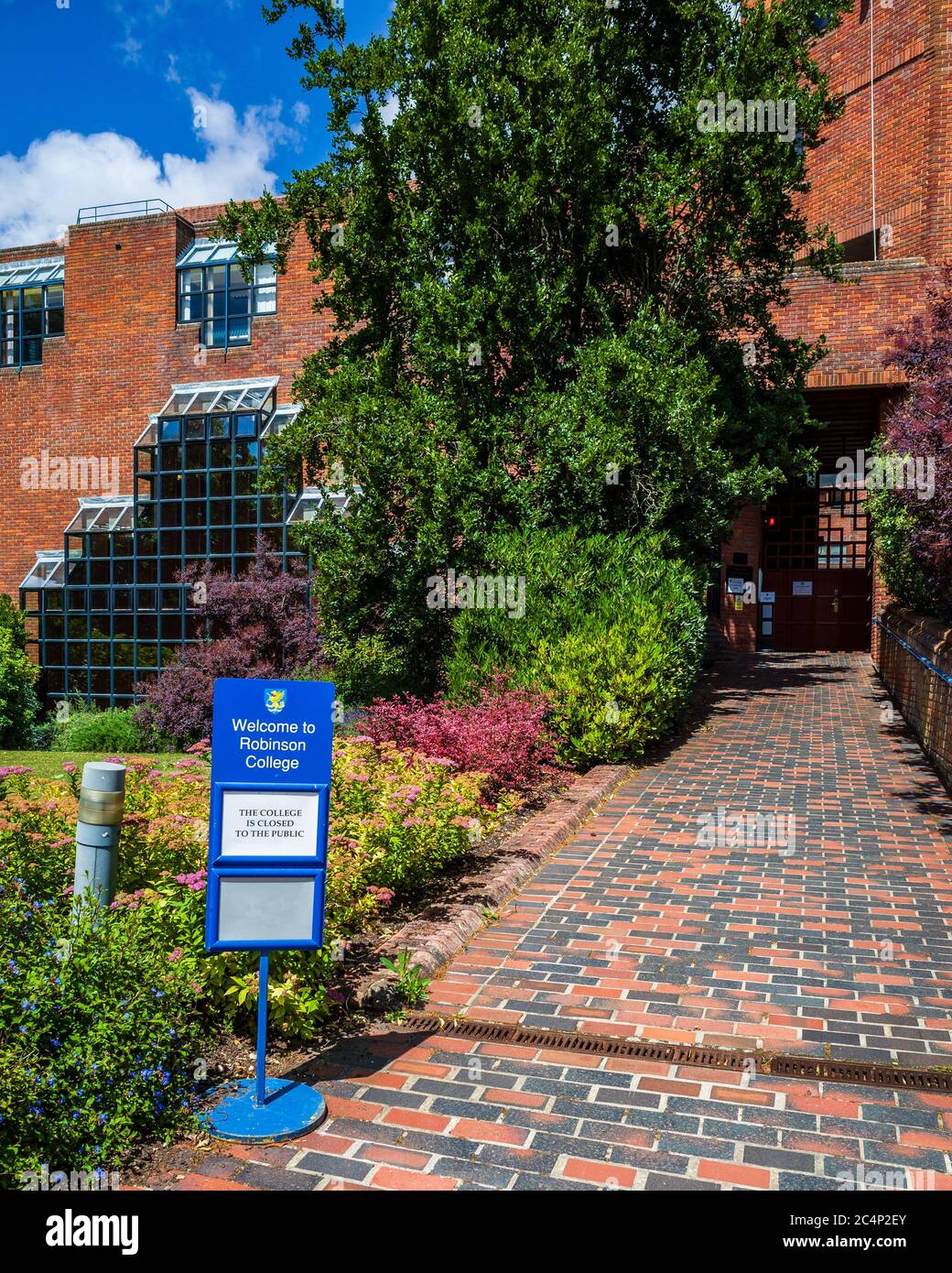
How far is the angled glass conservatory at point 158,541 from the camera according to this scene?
2248 centimetres

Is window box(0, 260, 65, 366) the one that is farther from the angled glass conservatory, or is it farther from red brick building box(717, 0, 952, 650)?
red brick building box(717, 0, 952, 650)

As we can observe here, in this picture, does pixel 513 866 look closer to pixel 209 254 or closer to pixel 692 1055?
pixel 692 1055

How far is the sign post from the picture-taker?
388 centimetres

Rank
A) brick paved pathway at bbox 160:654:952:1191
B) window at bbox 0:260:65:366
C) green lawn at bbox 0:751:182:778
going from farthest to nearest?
window at bbox 0:260:65:366 → green lawn at bbox 0:751:182:778 → brick paved pathway at bbox 160:654:952:1191

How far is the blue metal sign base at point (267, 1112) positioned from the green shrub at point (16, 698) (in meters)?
20.4

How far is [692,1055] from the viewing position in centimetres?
446

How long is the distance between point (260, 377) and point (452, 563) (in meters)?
12.7

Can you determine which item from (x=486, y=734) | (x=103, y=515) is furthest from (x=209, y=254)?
(x=486, y=734)

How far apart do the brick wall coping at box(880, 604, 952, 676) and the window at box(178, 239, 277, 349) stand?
652 inches

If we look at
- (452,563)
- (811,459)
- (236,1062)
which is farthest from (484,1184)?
(811,459)

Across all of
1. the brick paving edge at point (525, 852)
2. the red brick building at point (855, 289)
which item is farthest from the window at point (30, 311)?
the brick paving edge at point (525, 852)

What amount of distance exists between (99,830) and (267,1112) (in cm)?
135

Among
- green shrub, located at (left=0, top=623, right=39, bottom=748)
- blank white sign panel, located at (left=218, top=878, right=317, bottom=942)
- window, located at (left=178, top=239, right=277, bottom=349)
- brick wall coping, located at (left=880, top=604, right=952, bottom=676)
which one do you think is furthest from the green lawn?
blank white sign panel, located at (left=218, top=878, right=317, bottom=942)

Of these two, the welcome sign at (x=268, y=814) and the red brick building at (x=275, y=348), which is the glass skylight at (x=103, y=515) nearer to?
the red brick building at (x=275, y=348)
